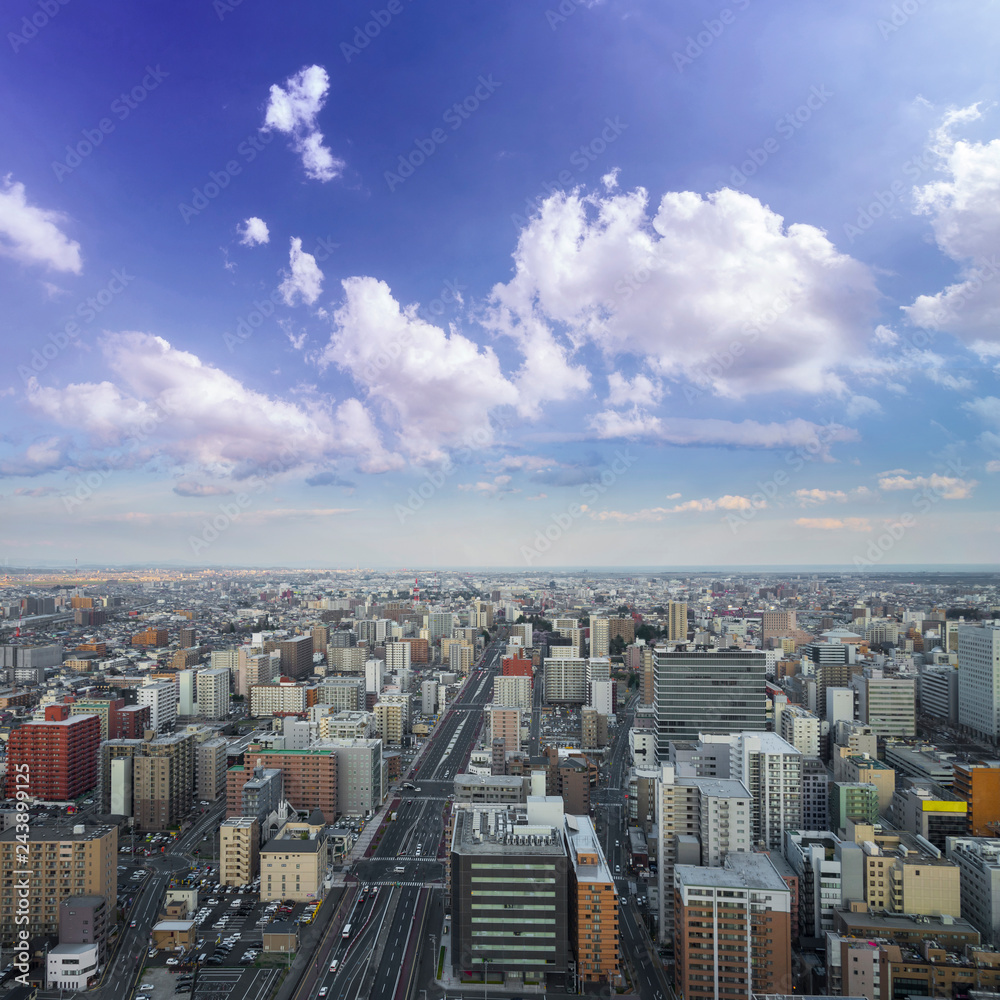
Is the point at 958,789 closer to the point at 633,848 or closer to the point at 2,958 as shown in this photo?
the point at 633,848

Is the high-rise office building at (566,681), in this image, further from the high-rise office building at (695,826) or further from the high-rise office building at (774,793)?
the high-rise office building at (695,826)

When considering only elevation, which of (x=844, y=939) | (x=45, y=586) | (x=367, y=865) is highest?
(x=45, y=586)

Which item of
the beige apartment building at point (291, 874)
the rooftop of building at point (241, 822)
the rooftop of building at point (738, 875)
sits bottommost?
the beige apartment building at point (291, 874)

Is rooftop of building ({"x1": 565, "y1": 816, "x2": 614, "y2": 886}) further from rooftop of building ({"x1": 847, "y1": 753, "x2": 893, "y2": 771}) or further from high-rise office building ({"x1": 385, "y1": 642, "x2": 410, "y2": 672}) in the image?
high-rise office building ({"x1": 385, "y1": 642, "x2": 410, "y2": 672})

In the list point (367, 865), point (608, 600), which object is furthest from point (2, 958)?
point (608, 600)

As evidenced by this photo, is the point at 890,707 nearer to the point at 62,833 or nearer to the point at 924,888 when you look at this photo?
the point at 924,888

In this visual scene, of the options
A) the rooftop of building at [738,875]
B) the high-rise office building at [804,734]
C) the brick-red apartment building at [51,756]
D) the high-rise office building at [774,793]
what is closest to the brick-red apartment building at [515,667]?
the high-rise office building at [804,734]

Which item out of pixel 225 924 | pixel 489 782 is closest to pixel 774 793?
pixel 489 782
